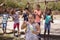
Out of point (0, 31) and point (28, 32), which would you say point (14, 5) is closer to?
point (0, 31)

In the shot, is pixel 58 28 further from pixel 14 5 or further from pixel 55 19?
pixel 14 5

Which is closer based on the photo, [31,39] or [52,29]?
[31,39]

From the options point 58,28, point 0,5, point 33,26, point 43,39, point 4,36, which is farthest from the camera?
point 0,5

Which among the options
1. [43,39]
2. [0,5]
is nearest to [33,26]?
[43,39]

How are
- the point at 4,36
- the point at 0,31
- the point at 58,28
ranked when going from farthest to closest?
the point at 58,28, the point at 0,31, the point at 4,36

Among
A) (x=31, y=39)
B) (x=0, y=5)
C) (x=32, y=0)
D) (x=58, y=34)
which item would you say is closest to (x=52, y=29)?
(x=58, y=34)

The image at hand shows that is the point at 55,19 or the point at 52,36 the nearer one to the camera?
the point at 52,36

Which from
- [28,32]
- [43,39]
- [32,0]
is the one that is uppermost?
[32,0]

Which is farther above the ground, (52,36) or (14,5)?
(14,5)

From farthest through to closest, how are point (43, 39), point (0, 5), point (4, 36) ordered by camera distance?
1. point (0, 5)
2. point (4, 36)
3. point (43, 39)

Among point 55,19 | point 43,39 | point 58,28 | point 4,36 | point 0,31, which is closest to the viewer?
point 43,39

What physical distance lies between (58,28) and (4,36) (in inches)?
125

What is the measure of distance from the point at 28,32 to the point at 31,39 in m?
0.19

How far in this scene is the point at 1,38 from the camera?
31.2 ft
